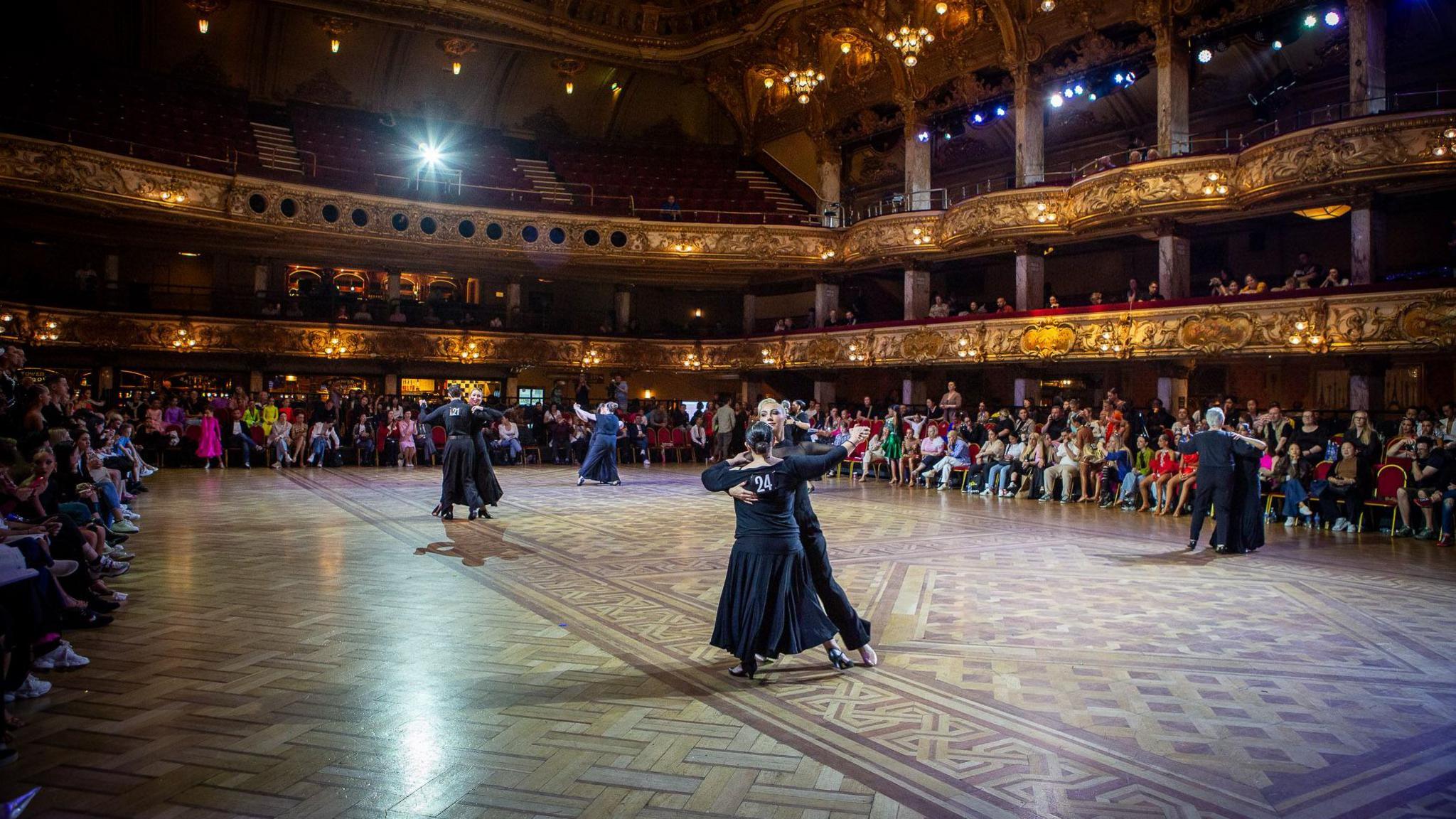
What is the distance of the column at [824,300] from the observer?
2417cm

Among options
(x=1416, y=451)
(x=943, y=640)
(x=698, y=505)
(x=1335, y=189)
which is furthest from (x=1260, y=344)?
(x=943, y=640)

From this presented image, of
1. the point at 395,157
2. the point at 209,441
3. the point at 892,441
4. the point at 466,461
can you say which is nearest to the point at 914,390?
the point at 892,441

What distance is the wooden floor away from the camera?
2879 mm

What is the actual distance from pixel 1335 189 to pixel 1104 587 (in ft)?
40.3

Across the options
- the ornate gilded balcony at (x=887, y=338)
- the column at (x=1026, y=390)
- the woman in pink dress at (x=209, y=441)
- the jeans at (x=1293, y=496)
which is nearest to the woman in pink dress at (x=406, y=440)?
the woman in pink dress at (x=209, y=441)

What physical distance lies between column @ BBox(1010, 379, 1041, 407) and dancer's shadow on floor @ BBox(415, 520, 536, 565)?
13150mm

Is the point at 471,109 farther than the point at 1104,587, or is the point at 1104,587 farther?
the point at 471,109

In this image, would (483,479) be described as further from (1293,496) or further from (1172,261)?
(1172,261)

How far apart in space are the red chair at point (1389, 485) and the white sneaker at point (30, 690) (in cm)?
1162

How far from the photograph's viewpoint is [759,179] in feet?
89.7

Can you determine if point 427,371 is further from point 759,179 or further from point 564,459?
point 759,179

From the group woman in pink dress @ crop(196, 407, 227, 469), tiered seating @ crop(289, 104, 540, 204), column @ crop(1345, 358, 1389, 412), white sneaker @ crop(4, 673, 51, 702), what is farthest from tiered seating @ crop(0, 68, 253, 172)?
column @ crop(1345, 358, 1389, 412)

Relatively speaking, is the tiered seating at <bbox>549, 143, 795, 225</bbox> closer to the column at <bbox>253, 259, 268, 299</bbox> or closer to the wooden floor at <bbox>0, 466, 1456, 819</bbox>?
the column at <bbox>253, 259, 268, 299</bbox>

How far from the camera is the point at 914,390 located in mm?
21297
